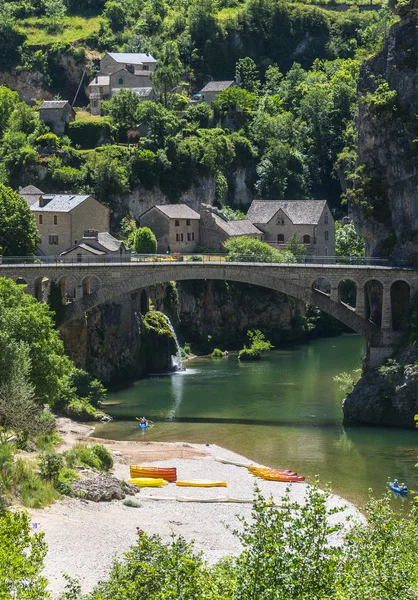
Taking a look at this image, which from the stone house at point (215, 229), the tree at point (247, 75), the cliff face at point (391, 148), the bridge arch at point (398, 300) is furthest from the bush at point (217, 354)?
the tree at point (247, 75)

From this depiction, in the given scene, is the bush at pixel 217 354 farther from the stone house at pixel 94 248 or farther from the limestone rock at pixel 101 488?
the limestone rock at pixel 101 488

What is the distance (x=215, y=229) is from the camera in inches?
5359

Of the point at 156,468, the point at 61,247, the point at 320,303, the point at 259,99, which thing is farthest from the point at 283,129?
the point at 156,468

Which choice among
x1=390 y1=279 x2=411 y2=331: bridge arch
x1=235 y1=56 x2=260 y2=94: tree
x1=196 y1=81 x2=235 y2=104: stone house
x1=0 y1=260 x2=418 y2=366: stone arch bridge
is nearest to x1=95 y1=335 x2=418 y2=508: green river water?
x1=0 y1=260 x2=418 y2=366: stone arch bridge

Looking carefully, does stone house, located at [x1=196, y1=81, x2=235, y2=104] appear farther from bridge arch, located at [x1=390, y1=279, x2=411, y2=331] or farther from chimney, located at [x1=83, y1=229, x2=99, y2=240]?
bridge arch, located at [x1=390, y1=279, x2=411, y2=331]

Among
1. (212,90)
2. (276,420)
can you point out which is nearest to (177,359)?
(276,420)

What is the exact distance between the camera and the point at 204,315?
433 ft

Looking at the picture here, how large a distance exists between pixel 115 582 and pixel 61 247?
8258 centimetres

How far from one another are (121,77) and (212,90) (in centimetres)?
1305

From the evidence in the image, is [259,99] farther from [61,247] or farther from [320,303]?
[320,303]

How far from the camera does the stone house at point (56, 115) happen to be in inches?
5758

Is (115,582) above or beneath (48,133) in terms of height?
beneath

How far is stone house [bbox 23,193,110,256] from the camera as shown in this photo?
118m

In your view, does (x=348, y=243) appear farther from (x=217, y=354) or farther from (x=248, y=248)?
(x=217, y=354)
